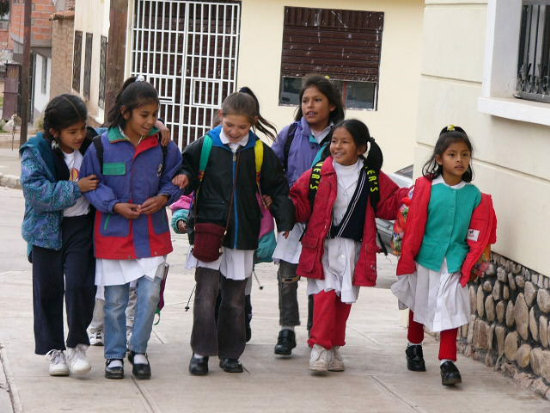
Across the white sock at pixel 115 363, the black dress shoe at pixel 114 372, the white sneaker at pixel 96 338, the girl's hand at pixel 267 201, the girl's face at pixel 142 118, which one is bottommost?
the white sneaker at pixel 96 338

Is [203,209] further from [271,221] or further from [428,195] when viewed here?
[428,195]

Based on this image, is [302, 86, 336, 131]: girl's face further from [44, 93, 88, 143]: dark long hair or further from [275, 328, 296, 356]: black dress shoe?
[44, 93, 88, 143]: dark long hair

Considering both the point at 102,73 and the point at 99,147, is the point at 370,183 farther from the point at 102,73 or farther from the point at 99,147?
the point at 102,73

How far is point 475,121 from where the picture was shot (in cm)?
749

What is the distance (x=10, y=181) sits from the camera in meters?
21.0

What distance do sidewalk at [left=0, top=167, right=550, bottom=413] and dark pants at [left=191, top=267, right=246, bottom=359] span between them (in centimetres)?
16

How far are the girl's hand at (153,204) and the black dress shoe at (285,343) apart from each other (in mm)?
1428

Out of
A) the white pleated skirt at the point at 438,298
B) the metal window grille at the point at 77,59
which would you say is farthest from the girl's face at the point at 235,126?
the metal window grille at the point at 77,59

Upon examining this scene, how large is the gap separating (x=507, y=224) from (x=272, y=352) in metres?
1.76

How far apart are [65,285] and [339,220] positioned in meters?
1.64

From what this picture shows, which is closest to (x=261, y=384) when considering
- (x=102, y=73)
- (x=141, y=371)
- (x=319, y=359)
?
(x=319, y=359)

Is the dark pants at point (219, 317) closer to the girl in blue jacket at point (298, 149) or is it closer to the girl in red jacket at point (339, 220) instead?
the girl in red jacket at point (339, 220)

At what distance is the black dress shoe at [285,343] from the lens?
7402 mm

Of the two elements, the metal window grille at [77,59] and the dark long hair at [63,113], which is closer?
the dark long hair at [63,113]
